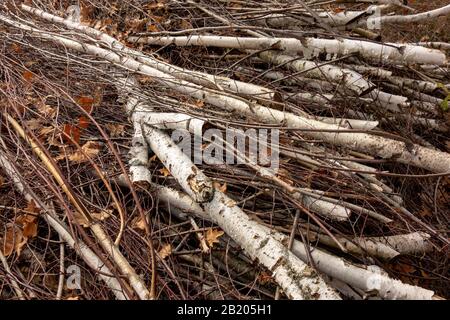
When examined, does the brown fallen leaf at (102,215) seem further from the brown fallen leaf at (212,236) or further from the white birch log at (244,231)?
the brown fallen leaf at (212,236)

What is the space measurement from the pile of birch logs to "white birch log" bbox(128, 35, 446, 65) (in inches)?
0.5

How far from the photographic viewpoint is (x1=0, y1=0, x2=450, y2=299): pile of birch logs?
2.22 meters

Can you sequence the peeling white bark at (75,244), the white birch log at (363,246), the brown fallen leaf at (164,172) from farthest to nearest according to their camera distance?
1. the brown fallen leaf at (164,172)
2. the white birch log at (363,246)
3. the peeling white bark at (75,244)

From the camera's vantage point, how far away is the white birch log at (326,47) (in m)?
2.86

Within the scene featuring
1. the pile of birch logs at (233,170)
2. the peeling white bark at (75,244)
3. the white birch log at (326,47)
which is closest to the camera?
the peeling white bark at (75,244)

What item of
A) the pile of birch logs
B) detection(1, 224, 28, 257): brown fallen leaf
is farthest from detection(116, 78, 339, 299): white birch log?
detection(1, 224, 28, 257): brown fallen leaf

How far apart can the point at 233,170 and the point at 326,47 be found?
1.29m

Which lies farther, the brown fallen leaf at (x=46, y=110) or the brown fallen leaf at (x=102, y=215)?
the brown fallen leaf at (x=46, y=110)

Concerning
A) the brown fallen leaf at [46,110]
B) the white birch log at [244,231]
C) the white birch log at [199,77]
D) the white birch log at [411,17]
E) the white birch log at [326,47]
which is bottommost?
the white birch log at [244,231]

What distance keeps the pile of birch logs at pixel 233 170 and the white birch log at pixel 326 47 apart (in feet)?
0.04

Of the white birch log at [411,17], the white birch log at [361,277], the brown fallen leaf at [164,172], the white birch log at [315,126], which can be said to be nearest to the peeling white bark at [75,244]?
the brown fallen leaf at [164,172]

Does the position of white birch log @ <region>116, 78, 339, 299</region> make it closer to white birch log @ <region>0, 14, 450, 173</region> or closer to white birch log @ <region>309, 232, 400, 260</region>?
white birch log @ <region>309, 232, 400, 260</region>
